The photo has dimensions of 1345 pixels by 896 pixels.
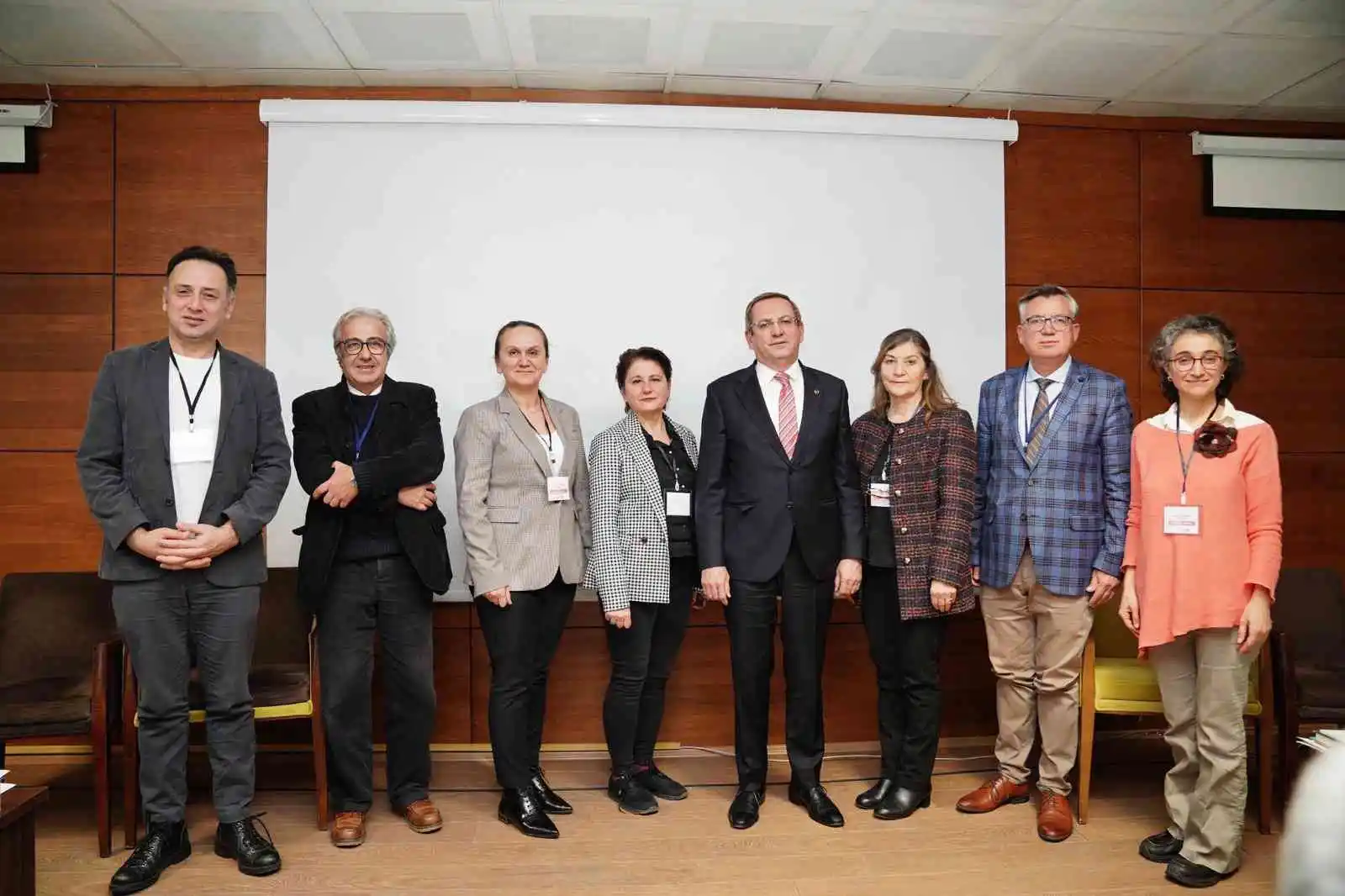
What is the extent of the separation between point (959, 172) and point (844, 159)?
1.89ft

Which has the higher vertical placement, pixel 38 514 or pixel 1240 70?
pixel 1240 70

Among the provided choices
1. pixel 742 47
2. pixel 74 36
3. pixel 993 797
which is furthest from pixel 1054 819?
pixel 74 36

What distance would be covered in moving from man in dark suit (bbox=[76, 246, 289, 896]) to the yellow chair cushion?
9.56ft

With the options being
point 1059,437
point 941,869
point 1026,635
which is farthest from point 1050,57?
point 941,869

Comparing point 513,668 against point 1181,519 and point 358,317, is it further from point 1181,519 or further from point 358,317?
point 1181,519

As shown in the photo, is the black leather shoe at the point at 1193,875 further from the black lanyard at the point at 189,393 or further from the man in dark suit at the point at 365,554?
the black lanyard at the point at 189,393

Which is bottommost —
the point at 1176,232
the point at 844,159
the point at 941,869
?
the point at 941,869

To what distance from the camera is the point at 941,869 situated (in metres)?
2.83

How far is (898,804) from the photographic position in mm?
3230

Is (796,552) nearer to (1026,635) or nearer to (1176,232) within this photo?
(1026,635)

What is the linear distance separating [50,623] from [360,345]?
6.13 feet

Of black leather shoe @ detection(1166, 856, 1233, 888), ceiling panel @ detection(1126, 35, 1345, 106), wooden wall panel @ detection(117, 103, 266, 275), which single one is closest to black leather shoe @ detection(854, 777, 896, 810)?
→ black leather shoe @ detection(1166, 856, 1233, 888)

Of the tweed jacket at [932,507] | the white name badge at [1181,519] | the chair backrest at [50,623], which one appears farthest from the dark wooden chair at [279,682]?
the white name badge at [1181,519]

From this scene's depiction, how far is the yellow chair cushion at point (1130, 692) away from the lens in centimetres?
322
